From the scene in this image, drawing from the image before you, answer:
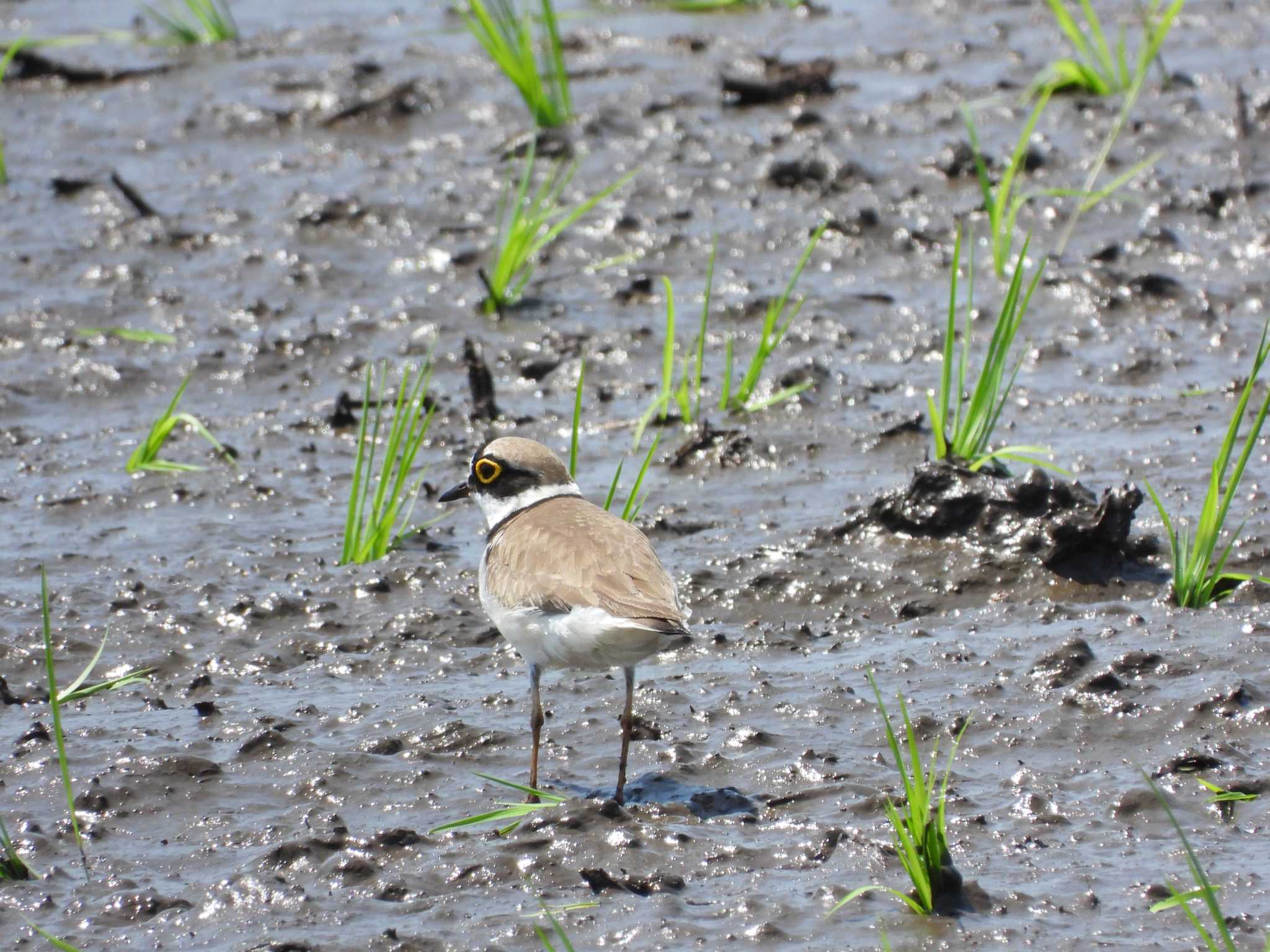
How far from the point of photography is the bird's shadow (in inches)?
201

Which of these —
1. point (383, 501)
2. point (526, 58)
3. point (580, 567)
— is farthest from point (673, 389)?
point (526, 58)

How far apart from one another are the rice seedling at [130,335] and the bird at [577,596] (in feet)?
12.6

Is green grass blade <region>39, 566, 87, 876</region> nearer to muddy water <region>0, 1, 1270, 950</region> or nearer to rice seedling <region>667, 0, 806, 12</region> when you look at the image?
muddy water <region>0, 1, 1270, 950</region>

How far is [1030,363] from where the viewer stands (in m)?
8.79

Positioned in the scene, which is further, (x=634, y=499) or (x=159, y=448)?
(x=159, y=448)

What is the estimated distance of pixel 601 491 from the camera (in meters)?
7.68

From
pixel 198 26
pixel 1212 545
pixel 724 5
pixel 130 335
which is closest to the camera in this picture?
pixel 1212 545

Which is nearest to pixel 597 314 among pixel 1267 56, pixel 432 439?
pixel 432 439

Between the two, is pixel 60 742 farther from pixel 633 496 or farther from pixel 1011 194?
pixel 1011 194

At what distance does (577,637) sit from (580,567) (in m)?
0.28

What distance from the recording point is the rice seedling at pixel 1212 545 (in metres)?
5.84

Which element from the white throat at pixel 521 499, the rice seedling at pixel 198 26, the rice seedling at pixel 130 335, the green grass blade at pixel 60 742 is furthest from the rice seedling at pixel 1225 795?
the rice seedling at pixel 198 26

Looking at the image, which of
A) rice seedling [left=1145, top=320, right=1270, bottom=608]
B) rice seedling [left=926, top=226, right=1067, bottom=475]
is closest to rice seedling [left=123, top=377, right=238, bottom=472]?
rice seedling [left=926, top=226, right=1067, bottom=475]

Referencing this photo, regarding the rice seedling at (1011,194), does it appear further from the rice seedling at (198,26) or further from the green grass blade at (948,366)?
the rice seedling at (198,26)
